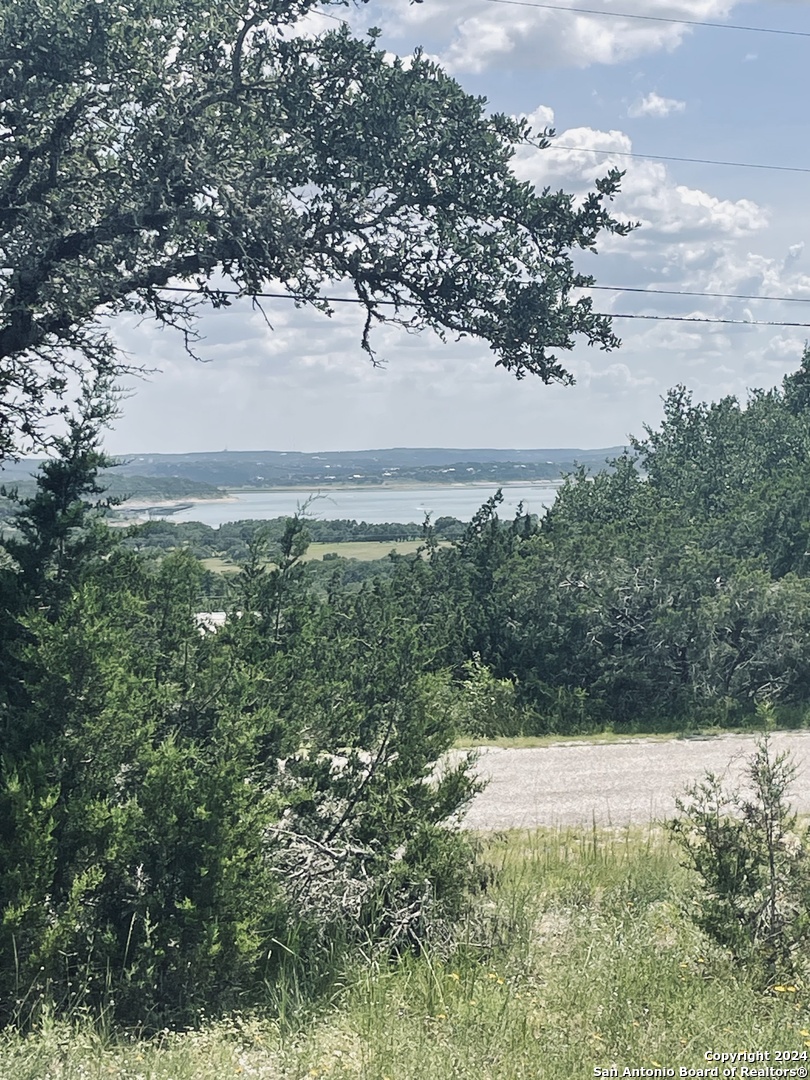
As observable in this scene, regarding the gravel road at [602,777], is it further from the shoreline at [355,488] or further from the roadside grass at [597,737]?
the shoreline at [355,488]

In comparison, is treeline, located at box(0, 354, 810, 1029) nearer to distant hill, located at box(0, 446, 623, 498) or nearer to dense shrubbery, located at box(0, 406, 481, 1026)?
dense shrubbery, located at box(0, 406, 481, 1026)

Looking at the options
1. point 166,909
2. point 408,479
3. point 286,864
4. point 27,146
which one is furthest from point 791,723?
point 408,479

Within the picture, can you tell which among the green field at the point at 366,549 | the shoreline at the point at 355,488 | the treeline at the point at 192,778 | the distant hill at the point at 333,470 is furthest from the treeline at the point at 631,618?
the distant hill at the point at 333,470

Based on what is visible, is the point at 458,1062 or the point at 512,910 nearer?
the point at 458,1062

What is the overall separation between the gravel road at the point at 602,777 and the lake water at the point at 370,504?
331 cm

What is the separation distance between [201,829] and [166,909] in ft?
1.51

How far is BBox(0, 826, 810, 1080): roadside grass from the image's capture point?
15.6ft

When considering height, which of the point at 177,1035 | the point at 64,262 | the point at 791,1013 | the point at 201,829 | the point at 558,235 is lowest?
the point at 177,1035

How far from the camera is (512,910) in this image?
6.57 metres

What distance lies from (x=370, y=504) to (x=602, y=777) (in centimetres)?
2786

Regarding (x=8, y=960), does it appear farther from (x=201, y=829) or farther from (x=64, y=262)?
(x=64, y=262)

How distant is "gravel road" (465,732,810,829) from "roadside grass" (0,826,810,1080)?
3201 mm

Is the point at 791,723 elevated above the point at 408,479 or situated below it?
below

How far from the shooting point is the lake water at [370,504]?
12.1 metres
